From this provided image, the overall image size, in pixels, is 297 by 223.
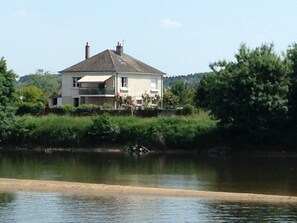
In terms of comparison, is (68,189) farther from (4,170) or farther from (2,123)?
(2,123)

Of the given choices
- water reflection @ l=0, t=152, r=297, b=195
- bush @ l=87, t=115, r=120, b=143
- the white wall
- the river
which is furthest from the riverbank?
the white wall

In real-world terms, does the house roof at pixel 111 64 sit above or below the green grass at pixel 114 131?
above

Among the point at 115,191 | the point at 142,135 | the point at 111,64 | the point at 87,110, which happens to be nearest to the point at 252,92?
the point at 142,135

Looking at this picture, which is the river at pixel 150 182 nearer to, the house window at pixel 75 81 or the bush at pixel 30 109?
the bush at pixel 30 109

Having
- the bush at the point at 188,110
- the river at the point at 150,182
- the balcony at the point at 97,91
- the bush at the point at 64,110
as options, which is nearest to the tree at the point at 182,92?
the balcony at the point at 97,91

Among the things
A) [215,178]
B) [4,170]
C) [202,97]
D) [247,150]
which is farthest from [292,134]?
[4,170]

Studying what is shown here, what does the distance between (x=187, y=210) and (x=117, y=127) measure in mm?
44198

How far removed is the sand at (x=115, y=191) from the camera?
41812 mm

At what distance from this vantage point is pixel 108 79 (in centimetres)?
10825

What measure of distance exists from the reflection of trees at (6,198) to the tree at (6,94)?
38523 mm

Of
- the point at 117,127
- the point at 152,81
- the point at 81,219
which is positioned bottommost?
the point at 81,219

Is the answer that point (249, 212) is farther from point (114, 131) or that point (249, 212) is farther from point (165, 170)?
point (114, 131)

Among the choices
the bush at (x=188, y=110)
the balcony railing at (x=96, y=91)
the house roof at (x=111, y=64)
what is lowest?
the bush at (x=188, y=110)

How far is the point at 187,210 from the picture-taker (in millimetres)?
37188
